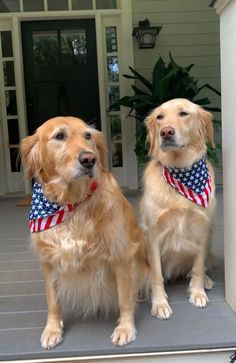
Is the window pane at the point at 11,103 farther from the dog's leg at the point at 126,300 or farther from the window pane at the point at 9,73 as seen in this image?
the dog's leg at the point at 126,300

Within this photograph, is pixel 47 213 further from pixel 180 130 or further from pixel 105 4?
pixel 105 4

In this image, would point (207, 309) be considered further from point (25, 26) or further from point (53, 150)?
point (25, 26)

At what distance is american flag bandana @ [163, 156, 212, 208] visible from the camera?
206 cm

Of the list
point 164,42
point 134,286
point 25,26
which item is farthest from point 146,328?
point 25,26

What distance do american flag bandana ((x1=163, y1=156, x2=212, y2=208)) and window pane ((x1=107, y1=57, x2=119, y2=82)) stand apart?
3.60m

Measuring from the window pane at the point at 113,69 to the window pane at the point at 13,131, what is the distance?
1.44 m

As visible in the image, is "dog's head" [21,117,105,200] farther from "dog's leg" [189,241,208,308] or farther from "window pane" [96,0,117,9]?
"window pane" [96,0,117,9]

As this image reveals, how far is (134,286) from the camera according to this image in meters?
1.97

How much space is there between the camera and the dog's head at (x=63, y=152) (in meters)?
1.62

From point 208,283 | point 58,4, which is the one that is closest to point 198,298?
point 208,283

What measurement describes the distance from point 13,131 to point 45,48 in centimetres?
121

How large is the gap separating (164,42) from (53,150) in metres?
4.14

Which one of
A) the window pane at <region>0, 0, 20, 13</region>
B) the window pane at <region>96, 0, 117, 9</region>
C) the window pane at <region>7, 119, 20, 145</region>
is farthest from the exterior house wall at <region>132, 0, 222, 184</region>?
the window pane at <region>7, 119, 20, 145</region>

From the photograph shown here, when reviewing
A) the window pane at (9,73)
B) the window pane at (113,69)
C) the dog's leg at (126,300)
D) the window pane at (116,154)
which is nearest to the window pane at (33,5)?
the window pane at (9,73)
